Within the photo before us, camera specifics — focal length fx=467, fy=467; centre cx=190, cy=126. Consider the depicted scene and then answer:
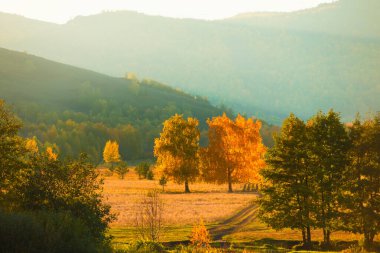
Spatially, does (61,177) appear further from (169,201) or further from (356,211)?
(169,201)

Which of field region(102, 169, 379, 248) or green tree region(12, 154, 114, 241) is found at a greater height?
green tree region(12, 154, 114, 241)

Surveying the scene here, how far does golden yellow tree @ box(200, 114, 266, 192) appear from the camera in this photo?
9069cm

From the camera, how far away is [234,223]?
179 ft

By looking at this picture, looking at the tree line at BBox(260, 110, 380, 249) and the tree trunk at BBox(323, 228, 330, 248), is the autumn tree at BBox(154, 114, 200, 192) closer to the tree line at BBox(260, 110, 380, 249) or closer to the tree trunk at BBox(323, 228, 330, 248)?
the tree line at BBox(260, 110, 380, 249)

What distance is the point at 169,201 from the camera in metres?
71.9

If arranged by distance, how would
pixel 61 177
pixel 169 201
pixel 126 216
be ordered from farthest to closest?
pixel 169 201
pixel 126 216
pixel 61 177

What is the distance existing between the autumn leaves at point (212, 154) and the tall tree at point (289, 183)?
43471mm

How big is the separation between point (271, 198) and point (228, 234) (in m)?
6.30

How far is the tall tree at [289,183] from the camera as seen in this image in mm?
44000

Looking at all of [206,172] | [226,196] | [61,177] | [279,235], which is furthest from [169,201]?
[61,177]

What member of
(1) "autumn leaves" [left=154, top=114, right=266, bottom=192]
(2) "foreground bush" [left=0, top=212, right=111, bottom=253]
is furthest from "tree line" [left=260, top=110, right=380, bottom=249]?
(1) "autumn leaves" [left=154, top=114, right=266, bottom=192]

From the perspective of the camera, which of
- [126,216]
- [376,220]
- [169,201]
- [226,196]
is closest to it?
[376,220]

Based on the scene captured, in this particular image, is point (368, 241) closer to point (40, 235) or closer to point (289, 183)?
point (289, 183)

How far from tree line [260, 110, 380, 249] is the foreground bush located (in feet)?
81.5
